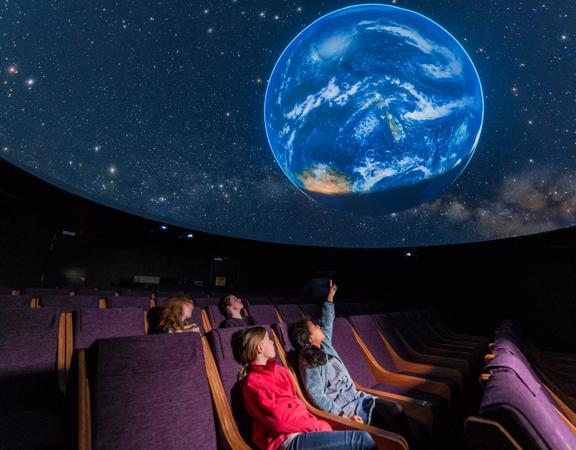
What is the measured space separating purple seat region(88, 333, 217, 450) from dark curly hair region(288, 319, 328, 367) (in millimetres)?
791

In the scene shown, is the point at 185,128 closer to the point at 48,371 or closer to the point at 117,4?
the point at 117,4

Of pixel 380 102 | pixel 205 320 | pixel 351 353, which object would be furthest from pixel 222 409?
pixel 380 102

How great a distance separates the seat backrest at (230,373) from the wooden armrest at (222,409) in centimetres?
3

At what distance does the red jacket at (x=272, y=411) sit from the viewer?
138cm

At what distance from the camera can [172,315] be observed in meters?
2.14

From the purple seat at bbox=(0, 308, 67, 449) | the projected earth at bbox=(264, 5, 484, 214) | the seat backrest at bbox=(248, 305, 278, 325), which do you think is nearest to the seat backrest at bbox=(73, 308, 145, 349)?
the purple seat at bbox=(0, 308, 67, 449)

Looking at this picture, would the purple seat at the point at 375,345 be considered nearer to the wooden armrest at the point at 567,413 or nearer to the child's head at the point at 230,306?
the wooden armrest at the point at 567,413

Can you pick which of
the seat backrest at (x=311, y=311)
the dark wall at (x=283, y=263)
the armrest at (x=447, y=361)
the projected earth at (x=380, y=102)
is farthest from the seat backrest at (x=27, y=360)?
the projected earth at (x=380, y=102)

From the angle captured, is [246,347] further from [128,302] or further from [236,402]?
[128,302]

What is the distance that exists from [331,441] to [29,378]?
1.82 metres

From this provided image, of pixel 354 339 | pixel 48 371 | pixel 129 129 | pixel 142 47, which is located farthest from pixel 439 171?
pixel 129 129

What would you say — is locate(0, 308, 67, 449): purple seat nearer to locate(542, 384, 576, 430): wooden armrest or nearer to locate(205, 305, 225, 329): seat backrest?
locate(205, 305, 225, 329): seat backrest

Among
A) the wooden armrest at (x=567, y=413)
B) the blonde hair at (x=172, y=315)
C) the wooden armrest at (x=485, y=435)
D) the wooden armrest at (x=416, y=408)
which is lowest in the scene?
the wooden armrest at (x=567, y=413)

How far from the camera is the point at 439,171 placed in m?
7.00
